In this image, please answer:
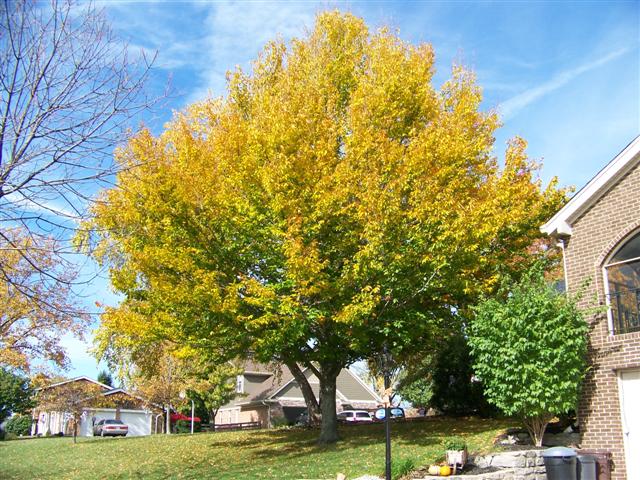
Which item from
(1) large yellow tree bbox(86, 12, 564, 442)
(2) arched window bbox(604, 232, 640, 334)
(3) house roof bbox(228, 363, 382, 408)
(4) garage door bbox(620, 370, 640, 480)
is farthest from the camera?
(3) house roof bbox(228, 363, 382, 408)

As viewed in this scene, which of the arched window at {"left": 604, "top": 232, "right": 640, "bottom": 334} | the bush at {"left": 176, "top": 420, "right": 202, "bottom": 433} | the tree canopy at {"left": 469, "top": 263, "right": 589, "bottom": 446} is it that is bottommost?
the bush at {"left": 176, "top": 420, "right": 202, "bottom": 433}

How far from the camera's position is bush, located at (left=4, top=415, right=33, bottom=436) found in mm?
52078

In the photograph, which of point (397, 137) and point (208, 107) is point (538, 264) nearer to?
point (397, 137)

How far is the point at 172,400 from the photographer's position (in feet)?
113

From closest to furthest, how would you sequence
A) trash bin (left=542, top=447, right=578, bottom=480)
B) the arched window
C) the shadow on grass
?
trash bin (left=542, top=447, right=578, bottom=480), the arched window, the shadow on grass

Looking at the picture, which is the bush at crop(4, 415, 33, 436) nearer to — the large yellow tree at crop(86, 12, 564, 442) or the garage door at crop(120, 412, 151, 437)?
the garage door at crop(120, 412, 151, 437)

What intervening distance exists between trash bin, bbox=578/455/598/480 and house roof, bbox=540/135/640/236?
5.12 metres

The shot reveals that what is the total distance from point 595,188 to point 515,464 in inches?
252

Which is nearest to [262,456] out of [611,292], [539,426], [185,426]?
[539,426]

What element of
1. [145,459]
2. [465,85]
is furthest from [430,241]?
[145,459]

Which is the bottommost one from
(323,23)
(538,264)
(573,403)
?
(573,403)

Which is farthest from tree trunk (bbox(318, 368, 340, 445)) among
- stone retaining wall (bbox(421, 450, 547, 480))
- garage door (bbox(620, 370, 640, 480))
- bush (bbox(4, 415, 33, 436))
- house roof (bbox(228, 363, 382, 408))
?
bush (bbox(4, 415, 33, 436))

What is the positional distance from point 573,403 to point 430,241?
5.15 meters

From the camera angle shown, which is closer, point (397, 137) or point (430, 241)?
point (430, 241)
